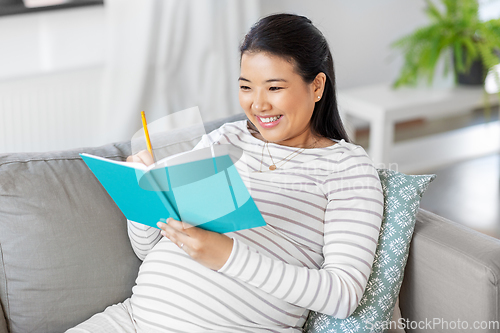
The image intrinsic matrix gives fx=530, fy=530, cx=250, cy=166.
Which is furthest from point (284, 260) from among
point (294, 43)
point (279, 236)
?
point (294, 43)

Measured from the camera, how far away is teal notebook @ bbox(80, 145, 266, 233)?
2.71 feet

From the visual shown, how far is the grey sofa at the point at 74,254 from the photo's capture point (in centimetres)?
108

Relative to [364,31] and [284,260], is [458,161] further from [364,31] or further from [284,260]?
[284,260]

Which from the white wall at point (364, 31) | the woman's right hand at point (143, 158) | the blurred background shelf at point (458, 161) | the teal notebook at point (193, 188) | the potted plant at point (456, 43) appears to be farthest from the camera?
the white wall at point (364, 31)

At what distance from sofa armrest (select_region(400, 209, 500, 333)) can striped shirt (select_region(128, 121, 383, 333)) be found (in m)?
0.13

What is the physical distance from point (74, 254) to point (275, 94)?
1.80ft

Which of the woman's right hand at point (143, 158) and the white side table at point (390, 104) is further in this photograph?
the white side table at point (390, 104)

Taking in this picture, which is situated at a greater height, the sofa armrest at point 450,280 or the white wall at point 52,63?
the white wall at point 52,63

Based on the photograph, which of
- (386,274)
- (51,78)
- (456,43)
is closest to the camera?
(386,274)

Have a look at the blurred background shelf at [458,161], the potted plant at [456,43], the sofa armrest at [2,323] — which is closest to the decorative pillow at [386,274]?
the sofa armrest at [2,323]

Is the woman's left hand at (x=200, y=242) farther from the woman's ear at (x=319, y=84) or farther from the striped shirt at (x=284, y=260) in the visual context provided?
the woman's ear at (x=319, y=84)

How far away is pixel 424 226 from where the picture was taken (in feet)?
3.73

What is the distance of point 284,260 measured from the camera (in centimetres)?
106

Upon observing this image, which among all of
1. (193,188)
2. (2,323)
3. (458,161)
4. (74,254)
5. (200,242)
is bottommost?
(458,161)
